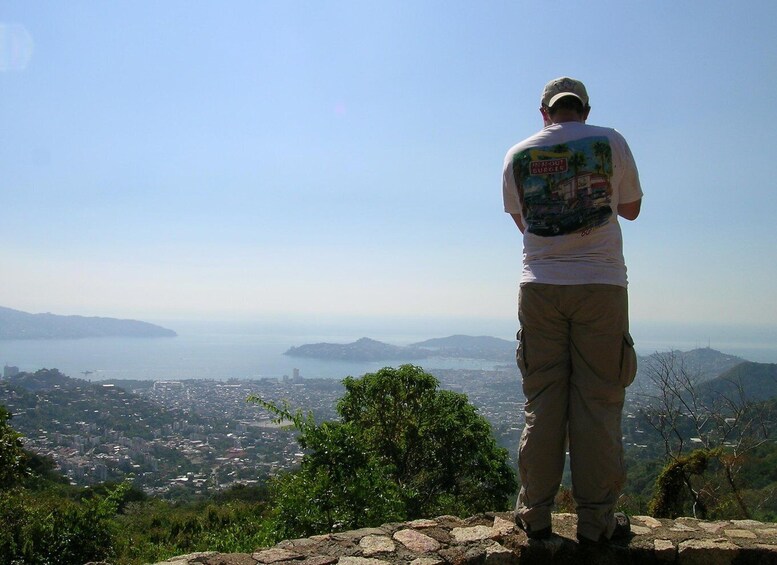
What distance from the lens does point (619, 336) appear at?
224 centimetres

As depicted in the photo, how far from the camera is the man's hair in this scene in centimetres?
239

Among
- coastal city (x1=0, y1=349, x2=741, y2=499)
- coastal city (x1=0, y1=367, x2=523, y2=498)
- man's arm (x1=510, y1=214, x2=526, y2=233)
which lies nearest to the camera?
man's arm (x1=510, y1=214, x2=526, y2=233)

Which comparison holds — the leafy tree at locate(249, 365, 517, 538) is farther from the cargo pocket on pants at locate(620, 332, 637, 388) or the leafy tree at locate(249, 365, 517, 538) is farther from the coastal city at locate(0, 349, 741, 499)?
the coastal city at locate(0, 349, 741, 499)

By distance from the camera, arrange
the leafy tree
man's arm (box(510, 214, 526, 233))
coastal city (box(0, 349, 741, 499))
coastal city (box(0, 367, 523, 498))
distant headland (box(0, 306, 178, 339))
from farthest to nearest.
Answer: distant headland (box(0, 306, 178, 339)) < coastal city (box(0, 367, 523, 498)) < coastal city (box(0, 349, 741, 499)) < the leafy tree < man's arm (box(510, 214, 526, 233))

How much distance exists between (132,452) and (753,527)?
21.1 meters

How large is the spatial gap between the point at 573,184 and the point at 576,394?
2.95 feet

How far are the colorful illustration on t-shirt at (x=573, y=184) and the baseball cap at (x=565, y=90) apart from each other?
0.29 m

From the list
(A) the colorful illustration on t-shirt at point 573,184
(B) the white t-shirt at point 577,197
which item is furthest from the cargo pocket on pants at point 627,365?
(A) the colorful illustration on t-shirt at point 573,184

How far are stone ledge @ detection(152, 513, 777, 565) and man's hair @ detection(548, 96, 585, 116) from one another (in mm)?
1891

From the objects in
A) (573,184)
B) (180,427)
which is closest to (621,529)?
(573,184)

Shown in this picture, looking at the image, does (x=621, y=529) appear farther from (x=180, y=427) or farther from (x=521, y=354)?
(x=180, y=427)

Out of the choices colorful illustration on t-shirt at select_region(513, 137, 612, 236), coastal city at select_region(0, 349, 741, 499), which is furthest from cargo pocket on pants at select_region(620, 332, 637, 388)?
coastal city at select_region(0, 349, 741, 499)

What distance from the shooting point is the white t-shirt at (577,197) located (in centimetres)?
223

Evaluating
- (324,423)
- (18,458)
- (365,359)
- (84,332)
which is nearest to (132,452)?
(365,359)
